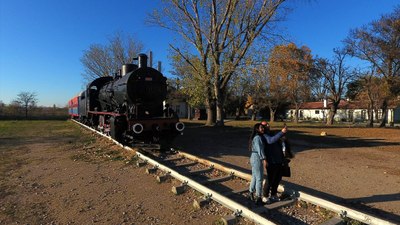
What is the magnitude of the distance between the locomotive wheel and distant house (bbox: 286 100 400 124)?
168 ft

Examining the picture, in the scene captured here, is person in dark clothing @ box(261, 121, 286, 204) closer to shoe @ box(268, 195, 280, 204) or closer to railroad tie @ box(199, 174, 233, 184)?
shoe @ box(268, 195, 280, 204)

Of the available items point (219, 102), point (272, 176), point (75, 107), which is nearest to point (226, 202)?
point (272, 176)

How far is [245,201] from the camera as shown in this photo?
6.12 metres

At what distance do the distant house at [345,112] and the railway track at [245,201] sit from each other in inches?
2119

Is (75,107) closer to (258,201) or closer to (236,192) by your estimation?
(236,192)

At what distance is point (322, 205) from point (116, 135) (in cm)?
834

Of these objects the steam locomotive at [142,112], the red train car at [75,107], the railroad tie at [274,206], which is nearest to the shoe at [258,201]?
the railroad tie at [274,206]

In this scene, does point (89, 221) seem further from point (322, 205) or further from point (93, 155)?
point (93, 155)

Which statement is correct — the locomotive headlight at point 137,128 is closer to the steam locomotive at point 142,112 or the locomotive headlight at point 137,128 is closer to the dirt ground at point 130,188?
the steam locomotive at point 142,112

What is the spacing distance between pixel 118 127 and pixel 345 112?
6583 cm

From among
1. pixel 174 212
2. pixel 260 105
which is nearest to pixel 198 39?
pixel 174 212

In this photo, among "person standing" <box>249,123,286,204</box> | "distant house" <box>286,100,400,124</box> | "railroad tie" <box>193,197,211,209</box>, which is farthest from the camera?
"distant house" <box>286,100,400,124</box>

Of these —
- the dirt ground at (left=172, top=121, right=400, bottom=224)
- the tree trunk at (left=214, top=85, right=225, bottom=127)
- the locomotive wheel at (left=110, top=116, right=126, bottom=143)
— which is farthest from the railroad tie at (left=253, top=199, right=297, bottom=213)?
the tree trunk at (left=214, top=85, right=225, bottom=127)

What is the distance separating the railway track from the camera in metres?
4.99
